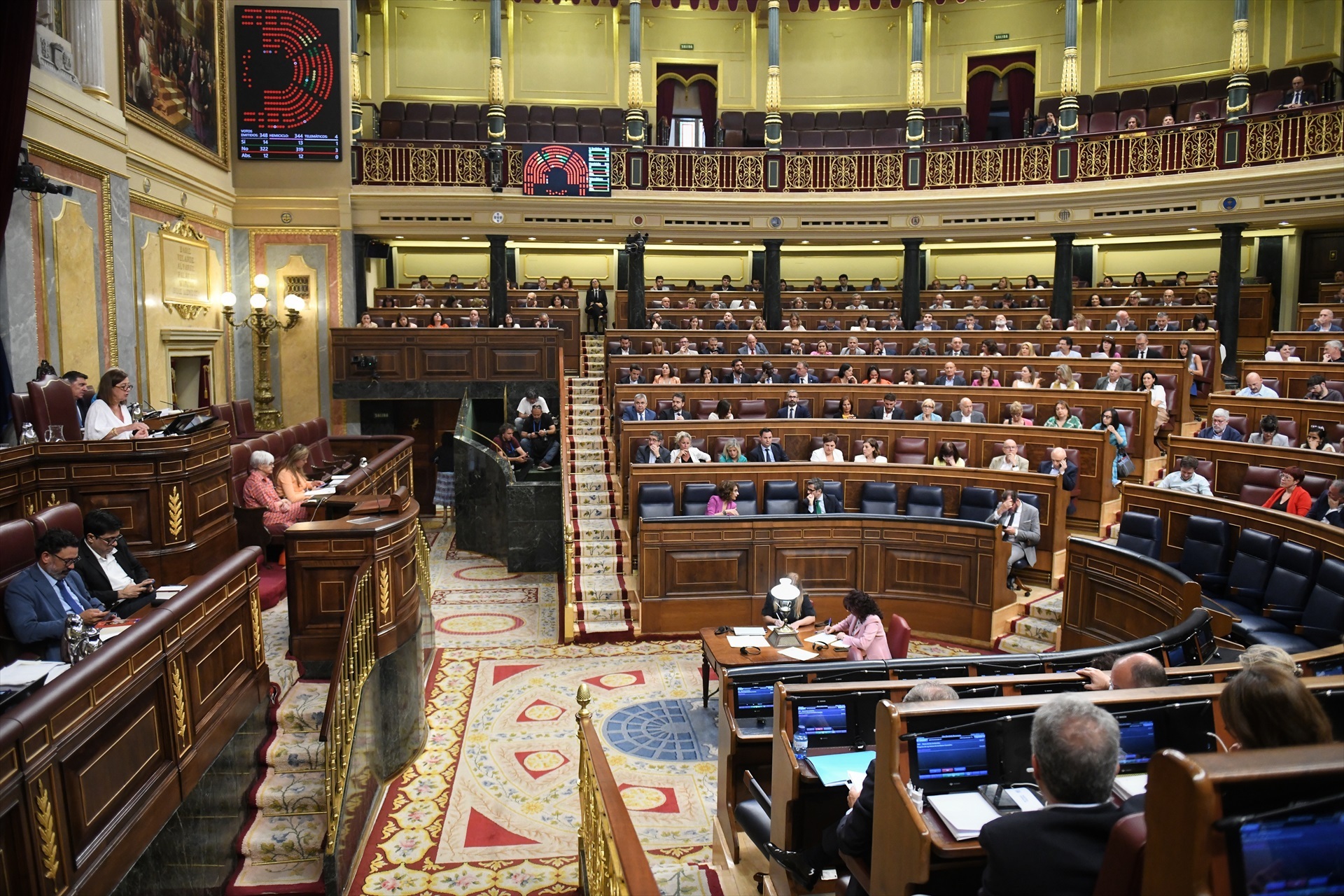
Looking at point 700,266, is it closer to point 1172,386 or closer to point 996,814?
point 1172,386

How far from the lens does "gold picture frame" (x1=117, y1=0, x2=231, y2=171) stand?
9578 millimetres

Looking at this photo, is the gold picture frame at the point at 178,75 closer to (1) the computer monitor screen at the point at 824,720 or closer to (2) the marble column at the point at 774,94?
(2) the marble column at the point at 774,94

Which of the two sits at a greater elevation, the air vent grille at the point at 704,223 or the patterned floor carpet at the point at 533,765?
the air vent grille at the point at 704,223

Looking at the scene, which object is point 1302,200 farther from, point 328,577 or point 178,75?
point 178,75

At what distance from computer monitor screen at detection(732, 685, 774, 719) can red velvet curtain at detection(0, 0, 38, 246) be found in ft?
18.9

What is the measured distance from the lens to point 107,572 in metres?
4.61

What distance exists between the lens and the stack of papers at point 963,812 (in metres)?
2.56

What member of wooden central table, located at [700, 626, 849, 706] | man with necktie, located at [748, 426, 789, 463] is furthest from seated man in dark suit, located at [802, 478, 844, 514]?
wooden central table, located at [700, 626, 849, 706]

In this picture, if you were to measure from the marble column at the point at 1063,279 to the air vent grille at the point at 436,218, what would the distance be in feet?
30.0

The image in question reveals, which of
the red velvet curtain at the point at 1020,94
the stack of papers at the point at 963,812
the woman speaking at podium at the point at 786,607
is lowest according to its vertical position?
the woman speaking at podium at the point at 786,607

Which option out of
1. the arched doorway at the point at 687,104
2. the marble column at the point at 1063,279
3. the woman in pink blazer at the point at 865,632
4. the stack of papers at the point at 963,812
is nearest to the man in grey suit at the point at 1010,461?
the woman in pink blazer at the point at 865,632

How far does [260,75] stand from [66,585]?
11040 millimetres

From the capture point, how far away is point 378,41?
17.3 metres

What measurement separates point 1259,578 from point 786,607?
3.10m
